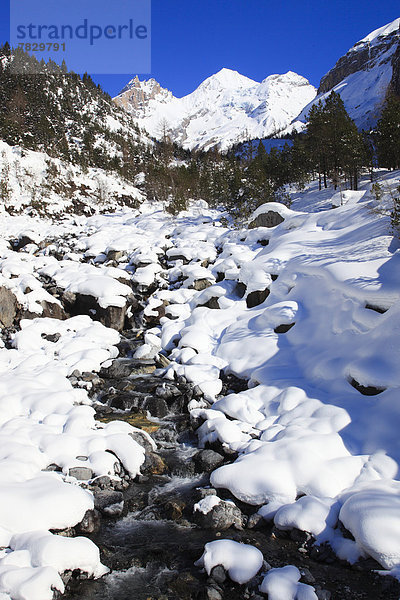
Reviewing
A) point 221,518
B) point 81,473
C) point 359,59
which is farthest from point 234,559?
point 359,59

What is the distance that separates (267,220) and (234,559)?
69.0ft

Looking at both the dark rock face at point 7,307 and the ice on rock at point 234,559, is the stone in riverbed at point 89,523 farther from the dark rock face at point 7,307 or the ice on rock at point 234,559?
the dark rock face at point 7,307

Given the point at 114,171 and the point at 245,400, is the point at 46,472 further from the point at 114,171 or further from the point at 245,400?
the point at 114,171

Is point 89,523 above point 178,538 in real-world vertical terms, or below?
above

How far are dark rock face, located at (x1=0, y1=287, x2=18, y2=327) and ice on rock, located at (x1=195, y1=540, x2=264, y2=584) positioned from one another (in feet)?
38.8

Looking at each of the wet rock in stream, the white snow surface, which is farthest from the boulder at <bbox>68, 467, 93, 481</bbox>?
the white snow surface

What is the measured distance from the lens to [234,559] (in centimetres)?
433

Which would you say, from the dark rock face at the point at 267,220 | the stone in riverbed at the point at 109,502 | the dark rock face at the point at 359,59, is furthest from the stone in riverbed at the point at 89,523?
the dark rock face at the point at 359,59

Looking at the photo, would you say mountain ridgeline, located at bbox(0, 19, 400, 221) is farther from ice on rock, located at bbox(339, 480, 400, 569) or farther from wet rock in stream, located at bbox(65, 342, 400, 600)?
ice on rock, located at bbox(339, 480, 400, 569)

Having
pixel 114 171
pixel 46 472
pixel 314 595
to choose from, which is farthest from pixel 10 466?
pixel 114 171

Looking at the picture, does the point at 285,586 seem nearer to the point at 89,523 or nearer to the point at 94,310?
the point at 89,523

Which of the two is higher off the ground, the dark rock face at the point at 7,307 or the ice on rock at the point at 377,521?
the dark rock face at the point at 7,307

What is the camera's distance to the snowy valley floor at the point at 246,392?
14.7 ft

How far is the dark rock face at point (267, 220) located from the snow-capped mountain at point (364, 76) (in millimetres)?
82955
